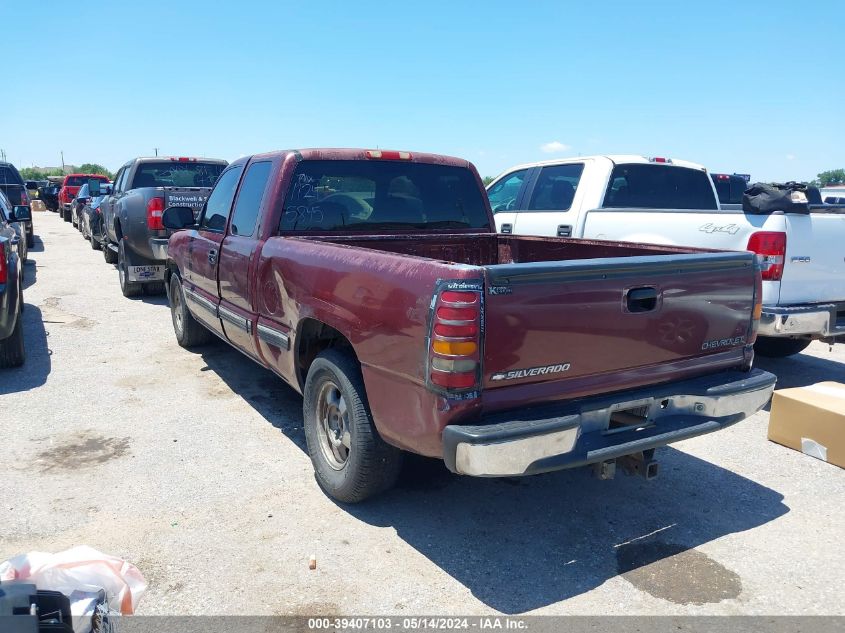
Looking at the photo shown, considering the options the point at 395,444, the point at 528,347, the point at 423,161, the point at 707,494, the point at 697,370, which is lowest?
the point at 707,494

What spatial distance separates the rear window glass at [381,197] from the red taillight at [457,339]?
205cm

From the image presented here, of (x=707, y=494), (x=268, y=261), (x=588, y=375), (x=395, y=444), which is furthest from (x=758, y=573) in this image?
(x=268, y=261)

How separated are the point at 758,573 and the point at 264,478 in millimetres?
2768

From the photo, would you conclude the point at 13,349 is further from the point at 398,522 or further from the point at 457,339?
the point at 457,339

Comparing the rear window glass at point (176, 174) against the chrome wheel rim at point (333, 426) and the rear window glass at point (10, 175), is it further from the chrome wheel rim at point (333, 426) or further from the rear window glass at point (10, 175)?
the rear window glass at point (10, 175)

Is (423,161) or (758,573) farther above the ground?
(423,161)

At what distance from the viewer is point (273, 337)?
4.29 m

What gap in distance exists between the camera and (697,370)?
136 inches

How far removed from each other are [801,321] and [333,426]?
3.76 meters

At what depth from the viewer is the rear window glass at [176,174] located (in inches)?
423

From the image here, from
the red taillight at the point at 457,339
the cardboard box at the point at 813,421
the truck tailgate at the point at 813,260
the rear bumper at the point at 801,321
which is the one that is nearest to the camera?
the red taillight at the point at 457,339

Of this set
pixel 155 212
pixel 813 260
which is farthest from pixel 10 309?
pixel 813 260

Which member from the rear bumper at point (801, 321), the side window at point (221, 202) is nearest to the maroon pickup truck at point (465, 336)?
the side window at point (221, 202)

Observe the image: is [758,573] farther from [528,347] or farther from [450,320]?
[450,320]
